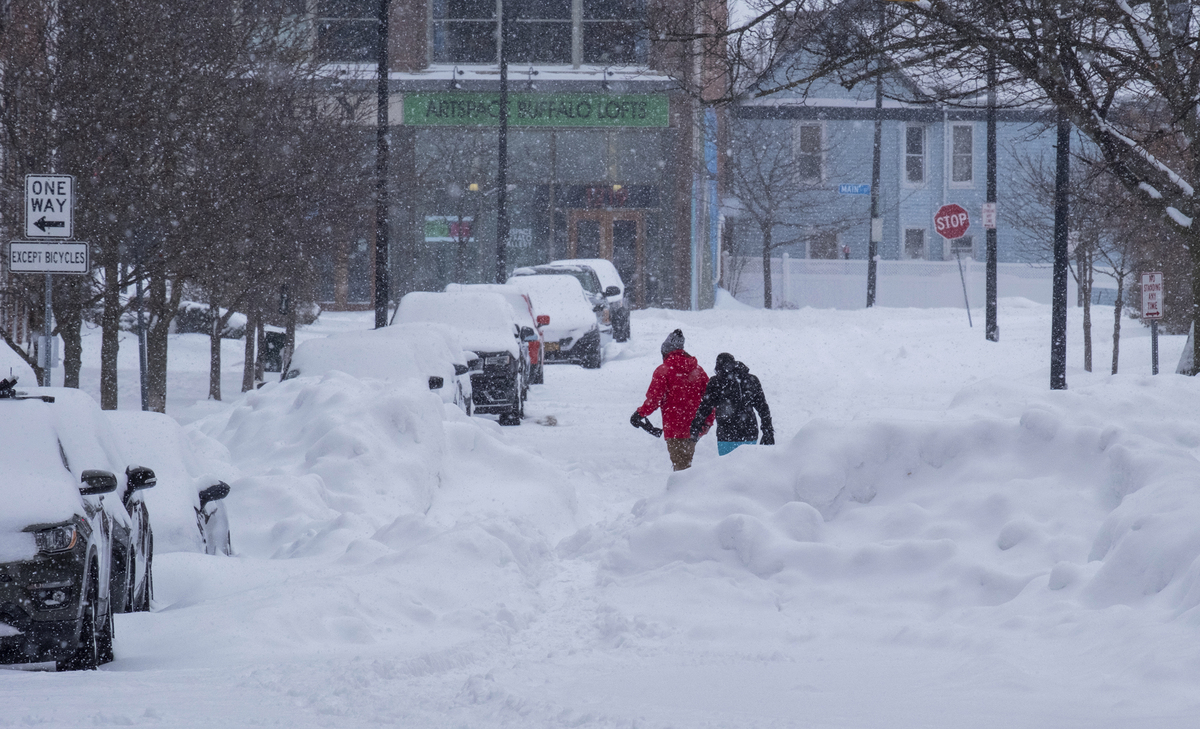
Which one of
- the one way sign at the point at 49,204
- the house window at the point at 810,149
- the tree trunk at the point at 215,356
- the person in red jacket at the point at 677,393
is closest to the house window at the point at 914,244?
the house window at the point at 810,149

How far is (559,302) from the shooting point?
2412 centimetres

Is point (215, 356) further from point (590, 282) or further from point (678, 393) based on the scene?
point (678, 393)

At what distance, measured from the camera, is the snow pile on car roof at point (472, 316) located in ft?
55.4

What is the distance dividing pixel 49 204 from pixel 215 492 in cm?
407

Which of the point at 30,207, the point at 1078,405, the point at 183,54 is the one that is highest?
the point at 183,54

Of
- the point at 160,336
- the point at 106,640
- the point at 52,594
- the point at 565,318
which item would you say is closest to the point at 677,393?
the point at 106,640

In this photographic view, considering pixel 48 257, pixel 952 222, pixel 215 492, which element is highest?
pixel 952 222

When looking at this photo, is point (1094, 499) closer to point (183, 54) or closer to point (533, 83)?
point (183, 54)

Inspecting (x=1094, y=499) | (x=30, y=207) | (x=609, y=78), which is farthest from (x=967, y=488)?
(x=609, y=78)

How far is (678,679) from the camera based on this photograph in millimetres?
5852

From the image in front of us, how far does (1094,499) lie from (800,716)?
13.0 feet

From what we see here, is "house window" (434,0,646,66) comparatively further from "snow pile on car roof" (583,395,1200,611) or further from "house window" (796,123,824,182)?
"snow pile on car roof" (583,395,1200,611)

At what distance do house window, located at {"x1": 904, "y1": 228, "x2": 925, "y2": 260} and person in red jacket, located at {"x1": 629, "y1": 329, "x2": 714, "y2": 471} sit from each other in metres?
35.8

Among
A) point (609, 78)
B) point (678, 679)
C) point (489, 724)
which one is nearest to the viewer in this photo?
point (489, 724)
